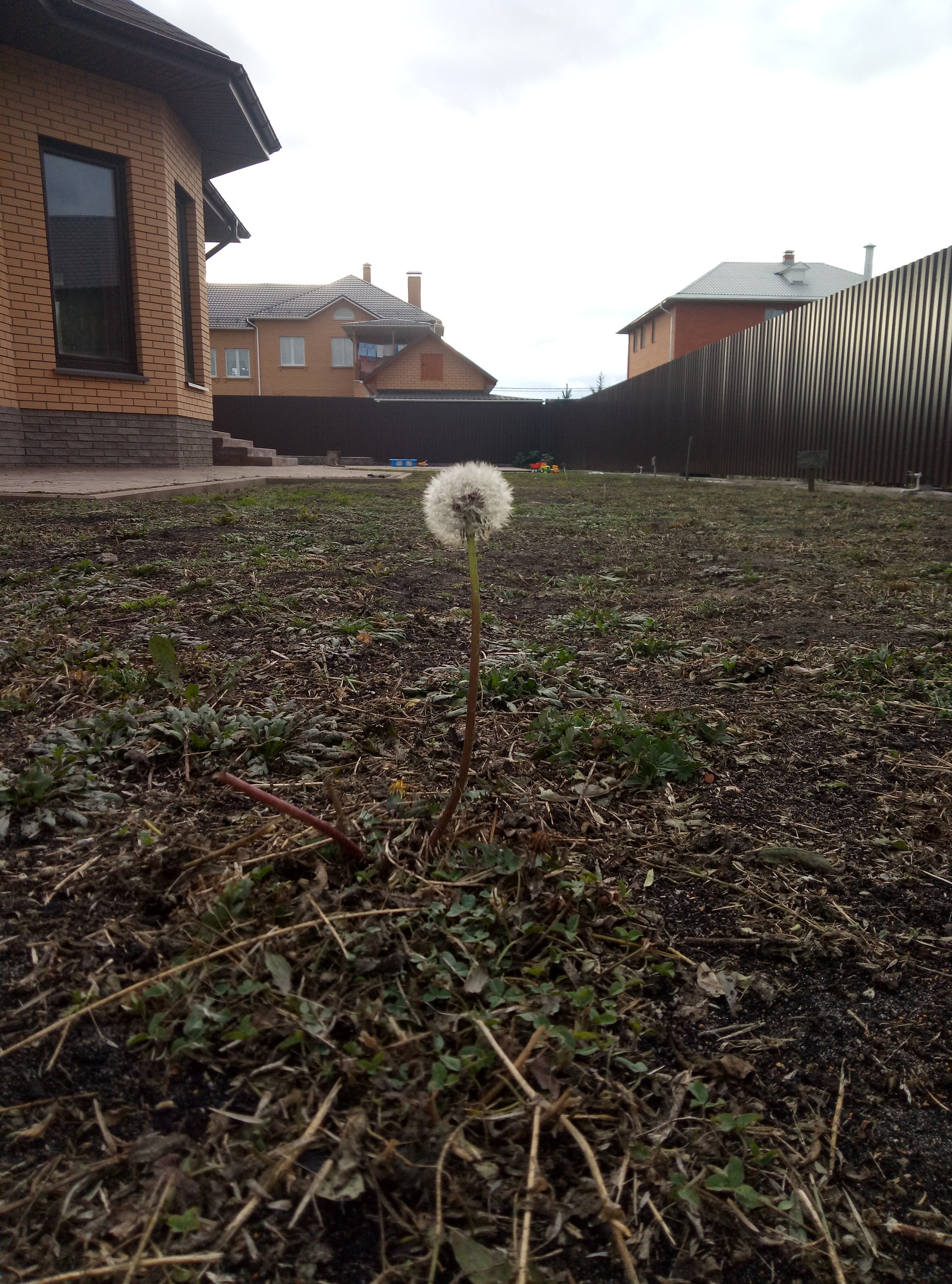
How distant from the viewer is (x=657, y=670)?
2.29 m

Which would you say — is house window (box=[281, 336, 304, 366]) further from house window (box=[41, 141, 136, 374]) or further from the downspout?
house window (box=[41, 141, 136, 374])

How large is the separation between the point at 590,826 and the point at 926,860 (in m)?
0.56

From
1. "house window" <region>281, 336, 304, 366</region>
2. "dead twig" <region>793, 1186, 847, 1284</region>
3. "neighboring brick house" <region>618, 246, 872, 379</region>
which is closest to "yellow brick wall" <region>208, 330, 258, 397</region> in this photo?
"house window" <region>281, 336, 304, 366</region>

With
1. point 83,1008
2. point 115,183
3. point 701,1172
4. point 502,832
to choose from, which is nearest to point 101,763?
point 83,1008

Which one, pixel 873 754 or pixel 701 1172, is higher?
pixel 873 754

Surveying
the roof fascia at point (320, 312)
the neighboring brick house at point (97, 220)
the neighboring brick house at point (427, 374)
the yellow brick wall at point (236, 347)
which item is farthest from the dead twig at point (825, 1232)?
the yellow brick wall at point (236, 347)

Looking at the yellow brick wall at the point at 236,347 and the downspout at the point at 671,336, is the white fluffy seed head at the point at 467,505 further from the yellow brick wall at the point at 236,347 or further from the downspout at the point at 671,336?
the yellow brick wall at the point at 236,347

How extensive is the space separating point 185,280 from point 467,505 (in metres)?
11.0

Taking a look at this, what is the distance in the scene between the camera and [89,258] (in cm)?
828

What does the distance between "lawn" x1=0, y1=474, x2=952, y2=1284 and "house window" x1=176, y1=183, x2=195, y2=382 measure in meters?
9.04

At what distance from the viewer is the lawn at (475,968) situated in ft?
2.50

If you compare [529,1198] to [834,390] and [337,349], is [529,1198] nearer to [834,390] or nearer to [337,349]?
[834,390]

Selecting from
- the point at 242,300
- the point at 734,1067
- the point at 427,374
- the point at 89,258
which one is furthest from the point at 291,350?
the point at 734,1067

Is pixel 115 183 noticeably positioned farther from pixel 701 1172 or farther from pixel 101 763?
pixel 701 1172
